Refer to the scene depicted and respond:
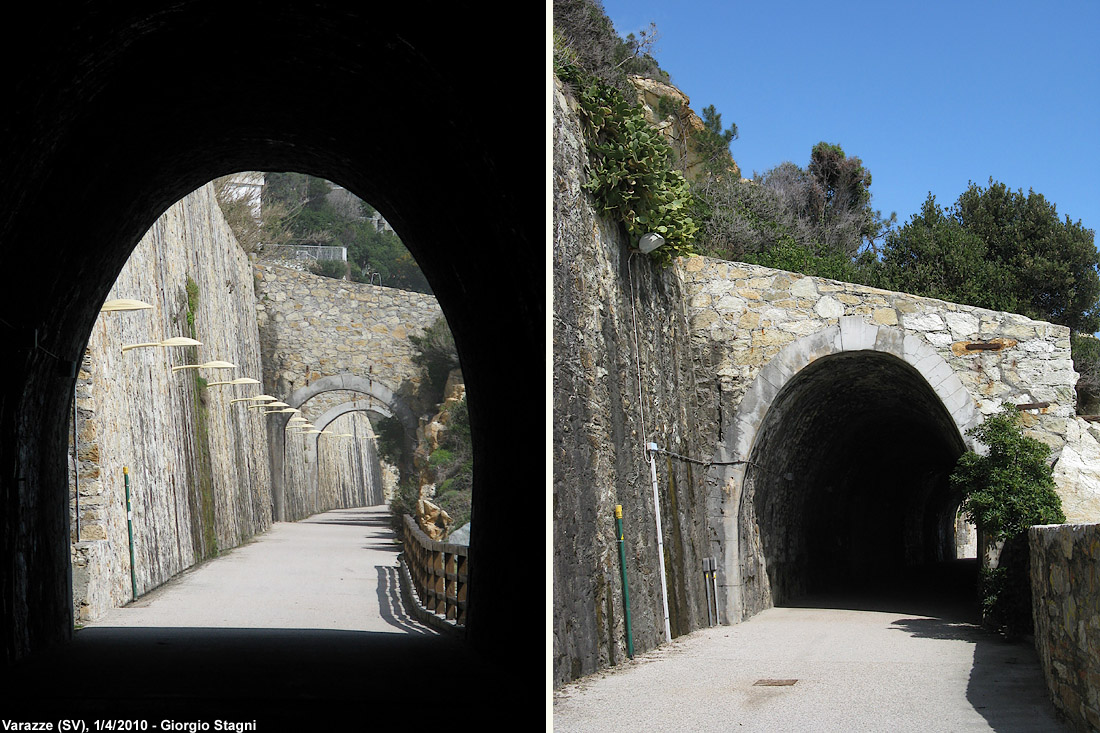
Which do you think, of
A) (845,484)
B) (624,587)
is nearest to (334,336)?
(845,484)

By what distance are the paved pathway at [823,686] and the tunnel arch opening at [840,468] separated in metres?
2.93

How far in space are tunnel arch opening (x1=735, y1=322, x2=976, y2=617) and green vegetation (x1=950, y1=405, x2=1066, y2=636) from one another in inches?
40.8

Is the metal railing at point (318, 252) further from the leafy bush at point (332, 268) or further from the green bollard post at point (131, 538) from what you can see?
the green bollard post at point (131, 538)

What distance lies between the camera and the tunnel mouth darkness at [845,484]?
15.2 meters

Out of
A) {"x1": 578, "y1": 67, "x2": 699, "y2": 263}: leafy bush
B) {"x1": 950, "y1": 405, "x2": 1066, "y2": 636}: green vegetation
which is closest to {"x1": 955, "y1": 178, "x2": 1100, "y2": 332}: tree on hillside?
{"x1": 950, "y1": 405, "x2": 1066, "y2": 636}: green vegetation

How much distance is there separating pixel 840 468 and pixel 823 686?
40.7ft

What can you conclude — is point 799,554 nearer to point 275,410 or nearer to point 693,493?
point 693,493

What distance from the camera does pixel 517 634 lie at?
727 centimetres

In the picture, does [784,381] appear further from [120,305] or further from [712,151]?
[712,151]

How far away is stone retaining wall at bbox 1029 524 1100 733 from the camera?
5.99 metres

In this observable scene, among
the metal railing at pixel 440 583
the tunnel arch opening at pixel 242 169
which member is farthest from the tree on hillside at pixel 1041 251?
the tunnel arch opening at pixel 242 169

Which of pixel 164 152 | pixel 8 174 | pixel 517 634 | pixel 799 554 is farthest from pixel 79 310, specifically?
pixel 799 554

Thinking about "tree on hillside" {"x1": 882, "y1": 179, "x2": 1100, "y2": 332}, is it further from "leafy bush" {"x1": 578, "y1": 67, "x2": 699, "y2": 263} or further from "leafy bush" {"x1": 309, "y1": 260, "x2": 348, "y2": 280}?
"leafy bush" {"x1": 309, "y1": 260, "x2": 348, "y2": 280}

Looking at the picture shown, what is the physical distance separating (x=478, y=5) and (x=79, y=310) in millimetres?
4854
